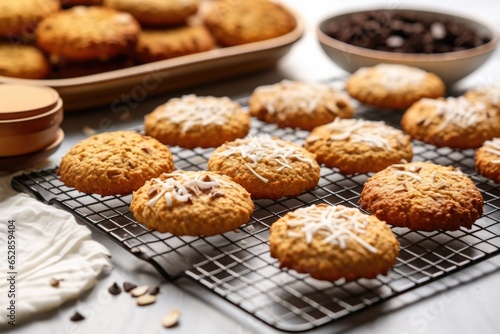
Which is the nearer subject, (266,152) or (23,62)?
(266,152)

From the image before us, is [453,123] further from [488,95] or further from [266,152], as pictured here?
[266,152]

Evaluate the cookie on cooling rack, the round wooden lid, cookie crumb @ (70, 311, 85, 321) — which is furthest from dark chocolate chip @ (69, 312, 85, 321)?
the round wooden lid

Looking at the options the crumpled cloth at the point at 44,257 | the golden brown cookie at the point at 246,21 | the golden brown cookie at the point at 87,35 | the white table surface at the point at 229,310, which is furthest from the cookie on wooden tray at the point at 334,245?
the golden brown cookie at the point at 246,21

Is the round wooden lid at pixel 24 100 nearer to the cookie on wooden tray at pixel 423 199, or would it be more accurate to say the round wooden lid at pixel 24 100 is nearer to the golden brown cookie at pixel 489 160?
the cookie on wooden tray at pixel 423 199

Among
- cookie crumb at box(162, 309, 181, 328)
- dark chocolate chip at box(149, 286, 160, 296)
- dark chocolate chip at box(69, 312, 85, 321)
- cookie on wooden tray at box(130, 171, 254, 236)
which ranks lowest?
dark chocolate chip at box(69, 312, 85, 321)

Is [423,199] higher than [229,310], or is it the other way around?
[423,199]

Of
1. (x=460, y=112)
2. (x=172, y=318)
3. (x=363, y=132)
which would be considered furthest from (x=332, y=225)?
(x=460, y=112)

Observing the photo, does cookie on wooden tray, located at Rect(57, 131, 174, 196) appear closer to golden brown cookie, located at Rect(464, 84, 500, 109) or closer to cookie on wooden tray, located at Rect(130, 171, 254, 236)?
cookie on wooden tray, located at Rect(130, 171, 254, 236)
